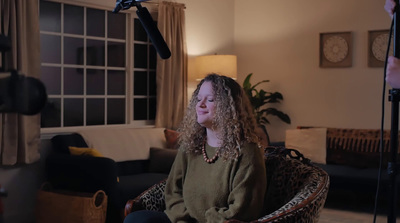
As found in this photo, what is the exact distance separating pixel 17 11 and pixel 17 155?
3.84 ft

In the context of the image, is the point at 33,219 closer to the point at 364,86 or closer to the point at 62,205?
the point at 62,205

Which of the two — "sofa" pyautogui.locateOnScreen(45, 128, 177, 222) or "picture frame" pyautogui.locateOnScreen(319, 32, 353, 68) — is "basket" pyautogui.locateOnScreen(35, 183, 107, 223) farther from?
"picture frame" pyautogui.locateOnScreen(319, 32, 353, 68)

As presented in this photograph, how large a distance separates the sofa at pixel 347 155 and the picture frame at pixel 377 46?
783 millimetres

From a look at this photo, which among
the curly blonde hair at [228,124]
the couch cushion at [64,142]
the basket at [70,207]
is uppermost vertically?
the curly blonde hair at [228,124]

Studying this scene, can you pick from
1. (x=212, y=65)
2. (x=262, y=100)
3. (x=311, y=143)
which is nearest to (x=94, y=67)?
(x=212, y=65)

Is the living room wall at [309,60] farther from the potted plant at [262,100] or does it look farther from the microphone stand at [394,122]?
the microphone stand at [394,122]

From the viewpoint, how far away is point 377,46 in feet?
19.2

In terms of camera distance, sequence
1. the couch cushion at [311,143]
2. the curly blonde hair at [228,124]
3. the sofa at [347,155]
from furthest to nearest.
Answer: the couch cushion at [311,143], the sofa at [347,155], the curly blonde hair at [228,124]

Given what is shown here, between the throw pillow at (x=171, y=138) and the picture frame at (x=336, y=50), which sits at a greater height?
the picture frame at (x=336, y=50)

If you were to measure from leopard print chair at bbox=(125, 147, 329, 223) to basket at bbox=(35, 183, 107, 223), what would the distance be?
5.51 ft

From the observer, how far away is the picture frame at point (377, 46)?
5.82 meters

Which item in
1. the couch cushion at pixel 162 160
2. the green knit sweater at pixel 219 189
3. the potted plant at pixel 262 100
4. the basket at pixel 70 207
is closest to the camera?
the green knit sweater at pixel 219 189

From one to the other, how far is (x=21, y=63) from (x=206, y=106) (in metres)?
2.54

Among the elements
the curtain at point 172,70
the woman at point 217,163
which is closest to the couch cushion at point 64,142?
the curtain at point 172,70
